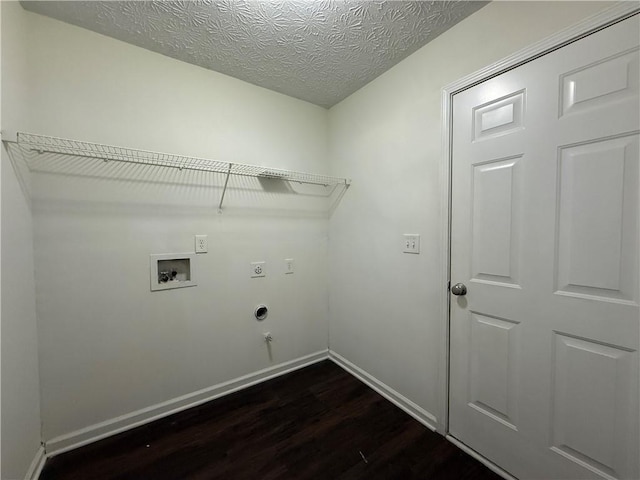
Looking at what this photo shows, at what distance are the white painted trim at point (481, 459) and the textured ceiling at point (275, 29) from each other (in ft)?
7.77

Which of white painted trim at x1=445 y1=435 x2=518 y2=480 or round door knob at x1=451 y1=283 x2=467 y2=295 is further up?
round door knob at x1=451 y1=283 x2=467 y2=295

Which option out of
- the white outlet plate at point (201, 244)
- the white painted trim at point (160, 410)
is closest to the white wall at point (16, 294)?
the white painted trim at point (160, 410)

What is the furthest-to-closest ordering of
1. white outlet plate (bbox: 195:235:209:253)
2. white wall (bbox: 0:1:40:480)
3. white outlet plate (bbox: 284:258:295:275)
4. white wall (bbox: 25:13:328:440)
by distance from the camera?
white outlet plate (bbox: 284:258:295:275) < white outlet plate (bbox: 195:235:209:253) < white wall (bbox: 25:13:328:440) < white wall (bbox: 0:1:40:480)

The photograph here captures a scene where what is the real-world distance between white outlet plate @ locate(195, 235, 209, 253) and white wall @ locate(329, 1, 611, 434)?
3.61 feet

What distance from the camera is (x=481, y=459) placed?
4.44ft

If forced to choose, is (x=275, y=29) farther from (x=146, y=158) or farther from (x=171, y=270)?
(x=171, y=270)

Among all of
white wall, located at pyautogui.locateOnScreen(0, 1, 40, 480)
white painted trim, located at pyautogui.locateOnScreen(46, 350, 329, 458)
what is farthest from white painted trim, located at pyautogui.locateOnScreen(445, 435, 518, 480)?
white wall, located at pyautogui.locateOnScreen(0, 1, 40, 480)

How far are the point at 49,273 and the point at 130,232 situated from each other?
0.42 meters

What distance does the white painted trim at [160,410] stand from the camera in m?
1.43

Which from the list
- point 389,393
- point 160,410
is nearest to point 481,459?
point 389,393

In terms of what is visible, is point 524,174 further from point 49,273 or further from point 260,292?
point 49,273

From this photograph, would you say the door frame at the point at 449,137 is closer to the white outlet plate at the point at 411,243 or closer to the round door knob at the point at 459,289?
the round door knob at the point at 459,289

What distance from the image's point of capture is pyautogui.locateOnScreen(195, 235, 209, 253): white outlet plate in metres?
1.79

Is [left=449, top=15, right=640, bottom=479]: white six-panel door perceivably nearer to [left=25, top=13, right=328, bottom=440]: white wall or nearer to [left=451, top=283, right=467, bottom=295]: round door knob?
[left=451, top=283, right=467, bottom=295]: round door knob
